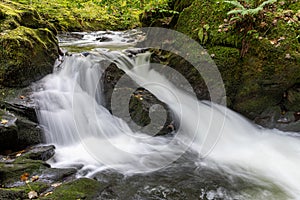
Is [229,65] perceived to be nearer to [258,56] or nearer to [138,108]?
[258,56]

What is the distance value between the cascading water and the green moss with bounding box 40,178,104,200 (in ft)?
1.97

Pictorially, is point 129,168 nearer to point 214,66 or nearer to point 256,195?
point 256,195

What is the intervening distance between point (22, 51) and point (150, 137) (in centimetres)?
320

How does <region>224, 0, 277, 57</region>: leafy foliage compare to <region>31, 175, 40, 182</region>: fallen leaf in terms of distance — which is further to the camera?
<region>224, 0, 277, 57</region>: leafy foliage

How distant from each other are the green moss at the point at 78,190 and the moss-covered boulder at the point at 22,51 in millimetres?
2873

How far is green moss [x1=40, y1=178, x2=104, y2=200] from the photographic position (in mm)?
2773

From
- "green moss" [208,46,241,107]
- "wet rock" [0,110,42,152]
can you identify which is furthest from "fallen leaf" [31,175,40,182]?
"green moss" [208,46,241,107]

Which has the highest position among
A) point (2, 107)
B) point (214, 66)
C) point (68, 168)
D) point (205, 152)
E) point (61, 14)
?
point (61, 14)

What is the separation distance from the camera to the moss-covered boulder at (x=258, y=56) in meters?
4.89

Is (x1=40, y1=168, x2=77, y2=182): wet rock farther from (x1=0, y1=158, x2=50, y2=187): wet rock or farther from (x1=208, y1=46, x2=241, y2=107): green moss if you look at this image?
(x1=208, y1=46, x2=241, y2=107): green moss

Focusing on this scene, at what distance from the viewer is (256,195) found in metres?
3.45

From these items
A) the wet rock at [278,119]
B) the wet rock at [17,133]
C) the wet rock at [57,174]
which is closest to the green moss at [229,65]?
the wet rock at [278,119]

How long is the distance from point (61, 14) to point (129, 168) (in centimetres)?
1097

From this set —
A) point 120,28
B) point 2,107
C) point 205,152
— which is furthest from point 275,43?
point 120,28
